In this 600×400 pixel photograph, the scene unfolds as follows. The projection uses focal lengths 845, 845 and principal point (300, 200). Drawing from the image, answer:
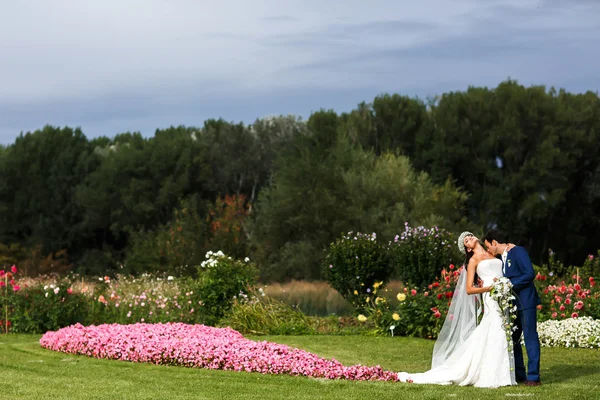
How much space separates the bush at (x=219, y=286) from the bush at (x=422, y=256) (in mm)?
3880

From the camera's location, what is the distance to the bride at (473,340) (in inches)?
394

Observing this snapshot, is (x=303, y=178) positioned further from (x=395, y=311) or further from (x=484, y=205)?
(x=395, y=311)

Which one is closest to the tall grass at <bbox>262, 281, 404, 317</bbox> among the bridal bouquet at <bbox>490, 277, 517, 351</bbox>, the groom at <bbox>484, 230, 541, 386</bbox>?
the groom at <bbox>484, 230, 541, 386</bbox>

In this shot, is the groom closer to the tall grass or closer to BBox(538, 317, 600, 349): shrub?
BBox(538, 317, 600, 349): shrub

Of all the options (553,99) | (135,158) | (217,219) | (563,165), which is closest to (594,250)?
(563,165)

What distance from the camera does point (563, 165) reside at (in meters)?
38.5

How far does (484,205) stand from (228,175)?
48.0 feet

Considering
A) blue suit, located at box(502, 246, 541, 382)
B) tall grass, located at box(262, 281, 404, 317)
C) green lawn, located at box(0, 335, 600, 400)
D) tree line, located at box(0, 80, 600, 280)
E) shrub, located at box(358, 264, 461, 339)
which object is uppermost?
tree line, located at box(0, 80, 600, 280)

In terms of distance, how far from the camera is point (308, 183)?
36.0 m

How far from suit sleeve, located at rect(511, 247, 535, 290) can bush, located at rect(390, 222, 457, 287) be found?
9613mm

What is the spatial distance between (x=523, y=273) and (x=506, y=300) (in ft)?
1.33

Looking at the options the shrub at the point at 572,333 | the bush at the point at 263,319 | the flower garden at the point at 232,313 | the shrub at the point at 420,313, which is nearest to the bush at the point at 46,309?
the flower garden at the point at 232,313

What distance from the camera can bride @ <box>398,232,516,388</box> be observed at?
10.0 metres

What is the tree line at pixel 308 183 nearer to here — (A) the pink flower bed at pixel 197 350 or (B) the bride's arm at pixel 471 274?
(A) the pink flower bed at pixel 197 350
